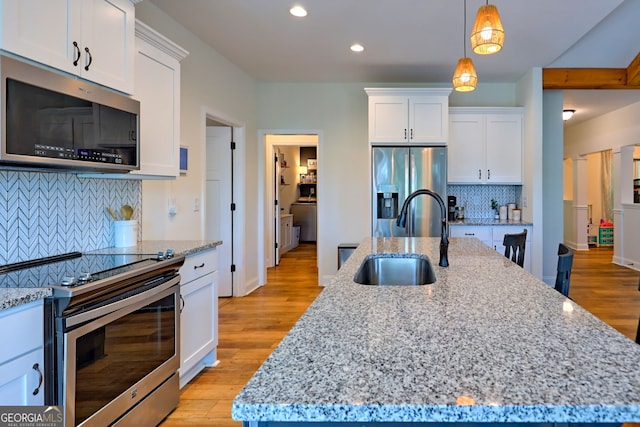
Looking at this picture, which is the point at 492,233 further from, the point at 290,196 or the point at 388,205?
the point at 290,196

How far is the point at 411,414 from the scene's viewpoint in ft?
1.95

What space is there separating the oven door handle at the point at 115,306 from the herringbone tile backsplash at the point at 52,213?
622mm

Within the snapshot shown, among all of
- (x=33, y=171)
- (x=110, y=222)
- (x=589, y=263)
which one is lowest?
(x=589, y=263)

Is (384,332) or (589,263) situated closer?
(384,332)

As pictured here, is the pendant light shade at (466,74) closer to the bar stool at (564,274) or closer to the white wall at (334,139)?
the bar stool at (564,274)

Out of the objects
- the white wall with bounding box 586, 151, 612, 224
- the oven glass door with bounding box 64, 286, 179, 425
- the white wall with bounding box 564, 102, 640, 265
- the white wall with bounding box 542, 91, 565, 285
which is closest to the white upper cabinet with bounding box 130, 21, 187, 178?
the oven glass door with bounding box 64, 286, 179, 425

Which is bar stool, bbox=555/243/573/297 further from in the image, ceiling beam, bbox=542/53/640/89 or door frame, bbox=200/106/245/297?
ceiling beam, bbox=542/53/640/89

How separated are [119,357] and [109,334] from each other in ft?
0.45

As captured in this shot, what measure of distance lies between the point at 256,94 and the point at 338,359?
490 cm

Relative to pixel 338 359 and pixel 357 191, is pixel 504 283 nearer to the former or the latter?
pixel 338 359

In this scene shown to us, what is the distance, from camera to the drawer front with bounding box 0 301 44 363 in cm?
123

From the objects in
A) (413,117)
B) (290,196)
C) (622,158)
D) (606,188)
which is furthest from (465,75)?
(606,188)

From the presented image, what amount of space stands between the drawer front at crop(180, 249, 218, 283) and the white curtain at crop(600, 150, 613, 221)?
938 cm

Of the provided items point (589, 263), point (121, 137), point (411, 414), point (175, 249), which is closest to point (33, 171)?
point (121, 137)
